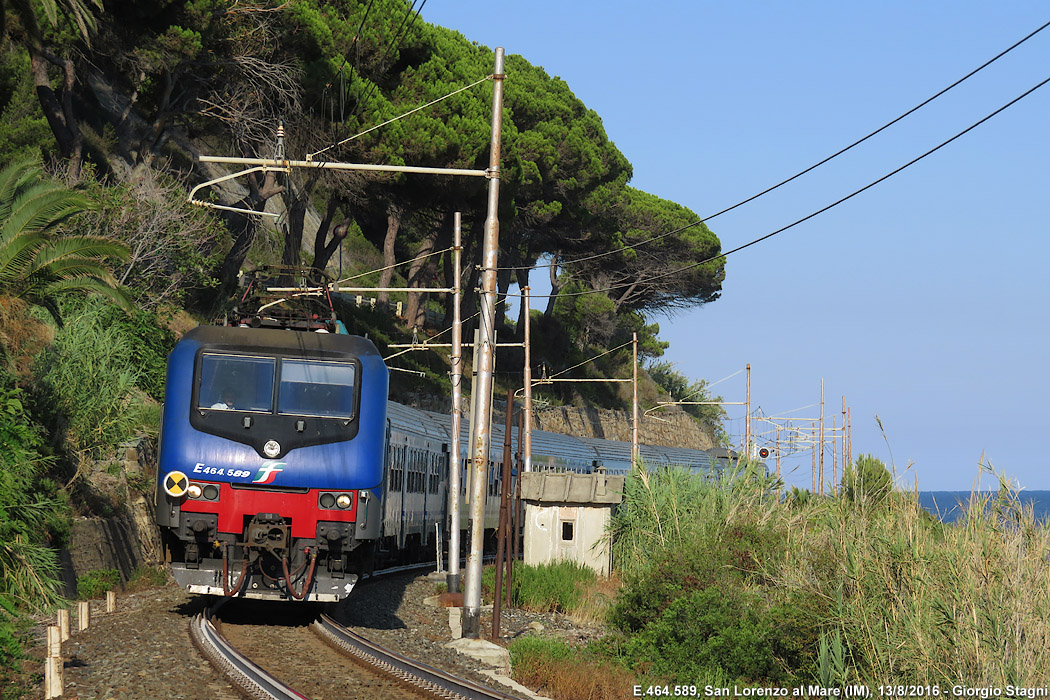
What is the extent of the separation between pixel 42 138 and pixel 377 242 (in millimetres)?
21648

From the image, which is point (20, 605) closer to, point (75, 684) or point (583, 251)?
point (75, 684)

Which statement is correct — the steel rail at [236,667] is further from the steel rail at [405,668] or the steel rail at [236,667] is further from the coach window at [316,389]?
the coach window at [316,389]

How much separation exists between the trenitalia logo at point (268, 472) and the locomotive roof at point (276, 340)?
4.96 ft

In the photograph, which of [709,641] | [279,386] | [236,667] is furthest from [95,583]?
[709,641]

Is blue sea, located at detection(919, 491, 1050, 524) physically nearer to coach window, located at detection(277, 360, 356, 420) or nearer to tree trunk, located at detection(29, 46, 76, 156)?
coach window, located at detection(277, 360, 356, 420)

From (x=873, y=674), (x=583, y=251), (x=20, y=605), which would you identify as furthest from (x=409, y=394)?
(x=873, y=674)

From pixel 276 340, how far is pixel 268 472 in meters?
1.76

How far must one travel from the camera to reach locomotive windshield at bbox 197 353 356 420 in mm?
14055

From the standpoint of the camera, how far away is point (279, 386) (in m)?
14.2

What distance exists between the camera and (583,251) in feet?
173

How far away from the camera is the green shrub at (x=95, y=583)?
1639 centimetres

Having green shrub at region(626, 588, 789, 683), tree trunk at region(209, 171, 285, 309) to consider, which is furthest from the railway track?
tree trunk at region(209, 171, 285, 309)

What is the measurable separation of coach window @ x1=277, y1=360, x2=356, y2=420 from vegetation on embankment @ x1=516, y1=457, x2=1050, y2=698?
3.97 meters

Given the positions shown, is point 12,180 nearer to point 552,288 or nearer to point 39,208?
point 39,208
